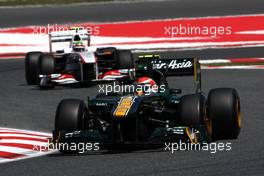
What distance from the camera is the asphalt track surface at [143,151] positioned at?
11.2 metres

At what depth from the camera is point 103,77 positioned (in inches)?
880

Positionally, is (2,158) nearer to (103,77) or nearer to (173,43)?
(103,77)

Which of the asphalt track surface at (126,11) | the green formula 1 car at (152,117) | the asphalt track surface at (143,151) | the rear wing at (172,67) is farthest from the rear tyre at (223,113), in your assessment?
the asphalt track surface at (126,11)

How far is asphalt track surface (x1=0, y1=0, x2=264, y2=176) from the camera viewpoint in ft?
36.8

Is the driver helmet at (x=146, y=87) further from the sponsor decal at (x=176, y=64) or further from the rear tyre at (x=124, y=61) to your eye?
the rear tyre at (x=124, y=61)

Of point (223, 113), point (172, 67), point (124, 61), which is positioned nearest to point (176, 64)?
point (172, 67)

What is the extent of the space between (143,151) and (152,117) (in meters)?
1.01

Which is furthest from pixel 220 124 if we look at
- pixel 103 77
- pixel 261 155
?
pixel 103 77

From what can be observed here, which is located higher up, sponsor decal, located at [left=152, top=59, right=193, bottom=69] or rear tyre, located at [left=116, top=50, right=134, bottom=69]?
sponsor decal, located at [left=152, top=59, right=193, bottom=69]

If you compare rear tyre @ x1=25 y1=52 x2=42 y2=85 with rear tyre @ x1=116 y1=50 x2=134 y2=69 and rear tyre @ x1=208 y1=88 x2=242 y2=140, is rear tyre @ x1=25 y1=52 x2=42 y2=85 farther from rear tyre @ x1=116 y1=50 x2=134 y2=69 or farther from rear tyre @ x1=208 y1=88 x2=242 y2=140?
rear tyre @ x1=208 y1=88 x2=242 y2=140

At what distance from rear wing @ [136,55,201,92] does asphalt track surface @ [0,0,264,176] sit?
1.22 meters

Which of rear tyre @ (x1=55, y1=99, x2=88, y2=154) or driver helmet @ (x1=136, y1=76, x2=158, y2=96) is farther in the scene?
driver helmet @ (x1=136, y1=76, x2=158, y2=96)

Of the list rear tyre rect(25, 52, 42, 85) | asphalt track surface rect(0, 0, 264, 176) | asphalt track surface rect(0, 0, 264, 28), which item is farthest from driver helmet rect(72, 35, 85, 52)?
asphalt track surface rect(0, 0, 264, 28)

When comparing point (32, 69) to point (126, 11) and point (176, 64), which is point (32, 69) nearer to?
point (176, 64)
